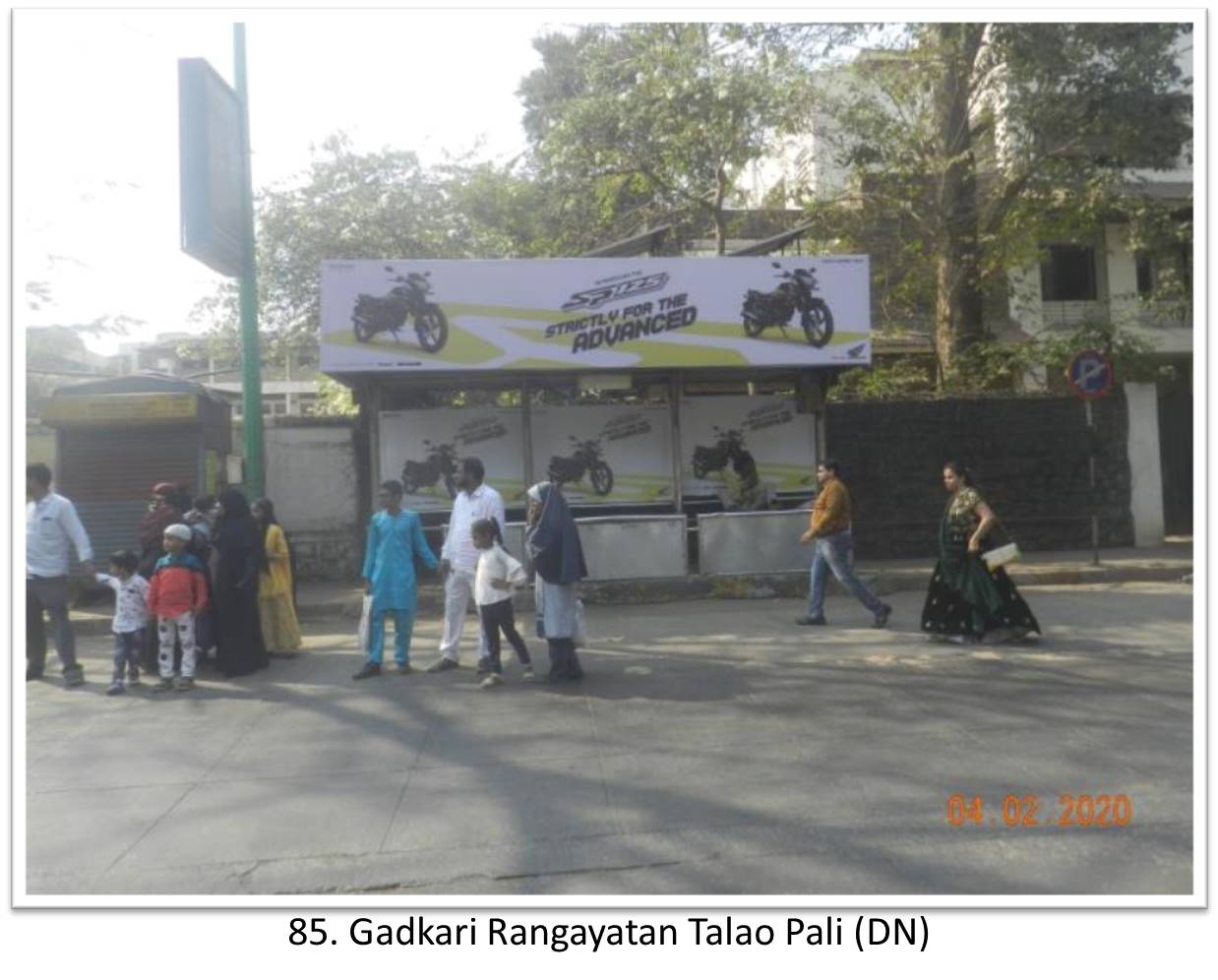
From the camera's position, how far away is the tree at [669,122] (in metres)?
17.6

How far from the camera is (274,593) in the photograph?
9.51 m

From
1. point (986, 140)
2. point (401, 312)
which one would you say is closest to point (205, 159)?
point (401, 312)

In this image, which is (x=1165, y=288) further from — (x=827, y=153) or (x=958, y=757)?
(x=958, y=757)

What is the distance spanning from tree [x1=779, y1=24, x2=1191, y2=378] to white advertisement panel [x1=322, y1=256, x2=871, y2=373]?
5367 millimetres

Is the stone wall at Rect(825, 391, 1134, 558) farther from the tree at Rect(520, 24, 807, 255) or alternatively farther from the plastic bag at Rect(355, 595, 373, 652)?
the plastic bag at Rect(355, 595, 373, 652)

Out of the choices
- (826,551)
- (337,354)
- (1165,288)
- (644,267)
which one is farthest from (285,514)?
(1165,288)

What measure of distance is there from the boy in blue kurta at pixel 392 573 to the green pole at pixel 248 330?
3.42m

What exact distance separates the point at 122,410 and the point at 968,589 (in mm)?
9593

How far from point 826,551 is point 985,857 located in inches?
219

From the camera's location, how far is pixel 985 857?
15.7 feet

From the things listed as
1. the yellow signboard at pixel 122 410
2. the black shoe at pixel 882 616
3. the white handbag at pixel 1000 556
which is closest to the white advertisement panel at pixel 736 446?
the black shoe at pixel 882 616

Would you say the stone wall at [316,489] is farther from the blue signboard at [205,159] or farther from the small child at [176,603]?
the small child at [176,603]
